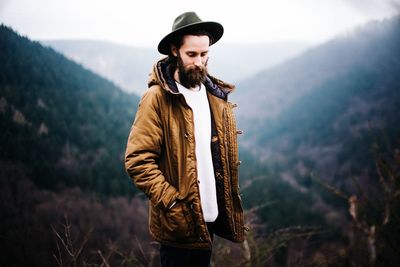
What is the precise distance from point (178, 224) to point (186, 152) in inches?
16.8

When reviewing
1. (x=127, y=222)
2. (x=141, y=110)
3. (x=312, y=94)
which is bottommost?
(x=127, y=222)

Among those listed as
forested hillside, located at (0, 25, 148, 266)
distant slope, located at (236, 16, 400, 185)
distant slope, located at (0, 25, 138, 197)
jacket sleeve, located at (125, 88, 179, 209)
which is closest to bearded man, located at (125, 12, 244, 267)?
jacket sleeve, located at (125, 88, 179, 209)

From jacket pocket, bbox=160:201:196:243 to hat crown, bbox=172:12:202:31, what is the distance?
3.63 ft

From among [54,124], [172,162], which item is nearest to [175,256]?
[172,162]

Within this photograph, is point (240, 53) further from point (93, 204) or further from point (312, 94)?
point (93, 204)

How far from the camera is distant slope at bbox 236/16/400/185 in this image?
122 ft

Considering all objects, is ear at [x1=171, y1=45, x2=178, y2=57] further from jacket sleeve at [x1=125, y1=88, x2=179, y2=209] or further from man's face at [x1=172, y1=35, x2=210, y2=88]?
jacket sleeve at [x1=125, y1=88, x2=179, y2=209]

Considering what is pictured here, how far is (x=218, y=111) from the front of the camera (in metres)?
2.08

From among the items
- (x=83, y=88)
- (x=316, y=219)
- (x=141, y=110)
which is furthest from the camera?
(x=316, y=219)

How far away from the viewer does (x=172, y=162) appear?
1.88m

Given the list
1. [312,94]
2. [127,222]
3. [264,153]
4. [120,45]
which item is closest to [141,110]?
[127,222]

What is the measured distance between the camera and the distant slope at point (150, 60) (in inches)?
2918

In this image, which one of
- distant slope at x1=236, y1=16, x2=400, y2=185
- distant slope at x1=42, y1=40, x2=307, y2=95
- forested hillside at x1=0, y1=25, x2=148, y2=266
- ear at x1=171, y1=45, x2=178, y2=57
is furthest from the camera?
distant slope at x1=42, y1=40, x2=307, y2=95

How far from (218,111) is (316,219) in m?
27.2
